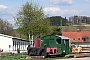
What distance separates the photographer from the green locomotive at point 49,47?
3334 centimetres

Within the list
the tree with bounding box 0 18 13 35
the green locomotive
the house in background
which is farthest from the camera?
the house in background

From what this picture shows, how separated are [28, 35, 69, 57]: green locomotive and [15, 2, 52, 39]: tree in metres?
20.6

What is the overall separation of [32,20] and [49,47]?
23732 millimetres

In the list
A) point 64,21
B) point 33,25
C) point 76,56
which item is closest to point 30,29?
point 33,25

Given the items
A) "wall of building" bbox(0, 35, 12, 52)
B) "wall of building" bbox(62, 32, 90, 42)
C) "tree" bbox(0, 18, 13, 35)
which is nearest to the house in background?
"wall of building" bbox(62, 32, 90, 42)

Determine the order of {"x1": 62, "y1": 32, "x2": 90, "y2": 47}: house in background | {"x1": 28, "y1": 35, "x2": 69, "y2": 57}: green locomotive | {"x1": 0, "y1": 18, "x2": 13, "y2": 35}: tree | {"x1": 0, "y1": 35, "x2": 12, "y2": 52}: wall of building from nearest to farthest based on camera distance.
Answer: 1. {"x1": 28, "y1": 35, "x2": 69, "y2": 57}: green locomotive
2. {"x1": 0, "y1": 35, "x2": 12, "y2": 52}: wall of building
3. {"x1": 0, "y1": 18, "x2": 13, "y2": 35}: tree
4. {"x1": 62, "y1": 32, "x2": 90, "y2": 47}: house in background

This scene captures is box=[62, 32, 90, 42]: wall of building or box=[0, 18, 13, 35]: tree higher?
box=[0, 18, 13, 35]: tree

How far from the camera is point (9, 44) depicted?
54.3 metres

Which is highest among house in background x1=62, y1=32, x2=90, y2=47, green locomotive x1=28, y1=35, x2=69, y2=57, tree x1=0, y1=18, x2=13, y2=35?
tree x1=0, y1=18, x2=13, y2=35

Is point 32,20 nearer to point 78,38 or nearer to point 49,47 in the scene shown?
point 49,47

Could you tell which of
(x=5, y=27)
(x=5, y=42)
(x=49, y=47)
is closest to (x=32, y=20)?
(x=5, y=42)

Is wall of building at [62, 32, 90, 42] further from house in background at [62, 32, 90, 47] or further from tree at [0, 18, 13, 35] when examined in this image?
tree at [0, 18, 13, 35]

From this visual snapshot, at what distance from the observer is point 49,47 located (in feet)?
115

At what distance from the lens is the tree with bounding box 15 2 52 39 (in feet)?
188
